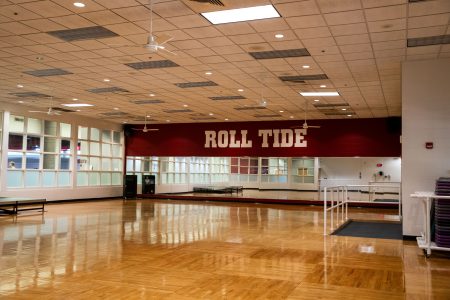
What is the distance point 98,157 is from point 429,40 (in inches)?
620

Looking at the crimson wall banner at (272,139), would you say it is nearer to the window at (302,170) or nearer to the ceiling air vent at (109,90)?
the ceiling air vent at (109,90)

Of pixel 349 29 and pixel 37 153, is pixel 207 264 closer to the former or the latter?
pixel 349 29

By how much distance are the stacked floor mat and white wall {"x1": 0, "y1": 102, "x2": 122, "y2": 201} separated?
13913 mm

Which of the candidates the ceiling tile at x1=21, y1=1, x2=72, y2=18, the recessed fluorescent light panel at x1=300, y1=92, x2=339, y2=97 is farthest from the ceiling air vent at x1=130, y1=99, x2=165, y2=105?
the ceiling tile at x1=21, y1=1, x2=72, y2=18

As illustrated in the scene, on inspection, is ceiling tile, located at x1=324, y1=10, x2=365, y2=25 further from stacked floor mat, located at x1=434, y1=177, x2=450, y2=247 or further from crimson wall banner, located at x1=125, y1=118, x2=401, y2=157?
crimson wall banner, located at x1=125, y1=118, x2=401, y2=157

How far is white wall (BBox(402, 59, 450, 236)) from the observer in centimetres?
841

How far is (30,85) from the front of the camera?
12.3 m

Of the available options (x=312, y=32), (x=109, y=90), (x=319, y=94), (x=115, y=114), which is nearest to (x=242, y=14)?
(x=312, y=32)

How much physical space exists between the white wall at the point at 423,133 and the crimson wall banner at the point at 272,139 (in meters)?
8.83

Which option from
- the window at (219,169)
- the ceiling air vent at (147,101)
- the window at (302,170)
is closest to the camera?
the ceiling air vent at (147,101)

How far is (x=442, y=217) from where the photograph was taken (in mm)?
6918

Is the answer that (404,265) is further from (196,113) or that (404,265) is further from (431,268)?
(196,113)

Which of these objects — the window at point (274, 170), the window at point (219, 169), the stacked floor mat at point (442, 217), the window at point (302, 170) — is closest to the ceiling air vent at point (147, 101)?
the stacked floor mat at point (442, 217)

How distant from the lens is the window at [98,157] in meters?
19.2
